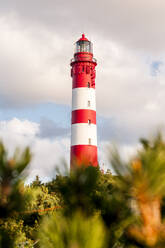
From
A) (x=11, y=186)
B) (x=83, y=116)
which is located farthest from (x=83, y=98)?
(x=11, y=186)

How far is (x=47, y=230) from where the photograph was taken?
2770mm

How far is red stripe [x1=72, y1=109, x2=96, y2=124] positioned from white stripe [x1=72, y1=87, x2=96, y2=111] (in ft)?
1.48

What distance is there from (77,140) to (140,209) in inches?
1181

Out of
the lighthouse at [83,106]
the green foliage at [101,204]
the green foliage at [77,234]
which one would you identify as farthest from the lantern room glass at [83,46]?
the green foliage at [77,234]

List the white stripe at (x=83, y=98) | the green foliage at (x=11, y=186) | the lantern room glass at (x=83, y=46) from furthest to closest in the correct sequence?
the lantern room glass at (x=83, y=46) → the white stripe at (x=83, y=98) → the green foliage at (x=11, y=186)

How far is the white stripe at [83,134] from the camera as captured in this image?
32.5m

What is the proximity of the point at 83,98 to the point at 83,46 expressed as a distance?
7.29 meters

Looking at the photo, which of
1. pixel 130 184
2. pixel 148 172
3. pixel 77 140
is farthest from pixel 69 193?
pixel 77 140

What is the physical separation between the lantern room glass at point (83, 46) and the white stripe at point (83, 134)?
9402mm

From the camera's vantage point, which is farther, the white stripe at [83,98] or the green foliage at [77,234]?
the white stripe at [83,98]

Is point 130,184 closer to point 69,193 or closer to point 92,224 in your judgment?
point 92,224

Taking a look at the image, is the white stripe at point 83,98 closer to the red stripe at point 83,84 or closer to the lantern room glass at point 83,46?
the red stripe at point 83,84

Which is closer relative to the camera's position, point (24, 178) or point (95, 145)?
point (24, 178)

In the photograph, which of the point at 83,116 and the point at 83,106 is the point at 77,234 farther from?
the point at 83,106
